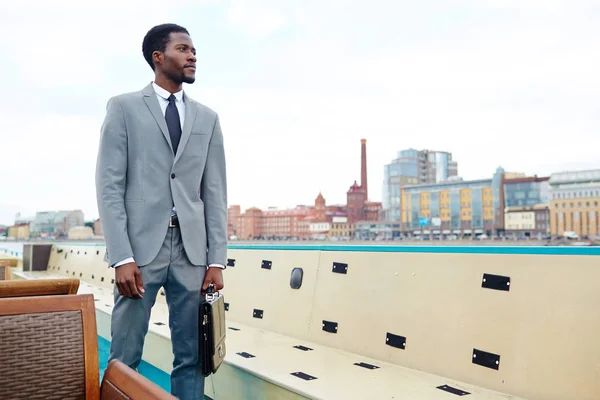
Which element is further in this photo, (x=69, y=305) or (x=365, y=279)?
(x=365, y=279)

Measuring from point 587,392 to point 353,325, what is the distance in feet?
3.61

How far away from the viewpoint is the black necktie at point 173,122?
5.70 feet

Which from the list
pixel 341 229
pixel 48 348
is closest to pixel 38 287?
pixel 48 348

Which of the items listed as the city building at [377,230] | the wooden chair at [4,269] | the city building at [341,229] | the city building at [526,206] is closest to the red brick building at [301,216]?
the city building at [341,229]

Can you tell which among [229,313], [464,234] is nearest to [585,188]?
[464,234]

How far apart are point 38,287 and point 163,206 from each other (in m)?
0.61

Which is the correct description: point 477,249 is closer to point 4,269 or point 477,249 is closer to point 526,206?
point 4,269

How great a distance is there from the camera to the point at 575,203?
7819cm

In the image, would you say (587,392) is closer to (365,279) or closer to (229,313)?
(365,279)

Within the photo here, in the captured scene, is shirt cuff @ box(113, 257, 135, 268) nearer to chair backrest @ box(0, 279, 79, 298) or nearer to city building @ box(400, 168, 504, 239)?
chair backrest @ box(0, 279, 79, 298)

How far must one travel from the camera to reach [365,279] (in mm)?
2521

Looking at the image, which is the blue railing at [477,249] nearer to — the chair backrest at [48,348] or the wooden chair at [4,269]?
the chair backrest at [48,348]

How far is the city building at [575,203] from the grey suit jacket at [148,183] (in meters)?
85.3

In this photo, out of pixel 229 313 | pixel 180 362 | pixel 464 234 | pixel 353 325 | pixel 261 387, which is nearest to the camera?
pixel 180 362
